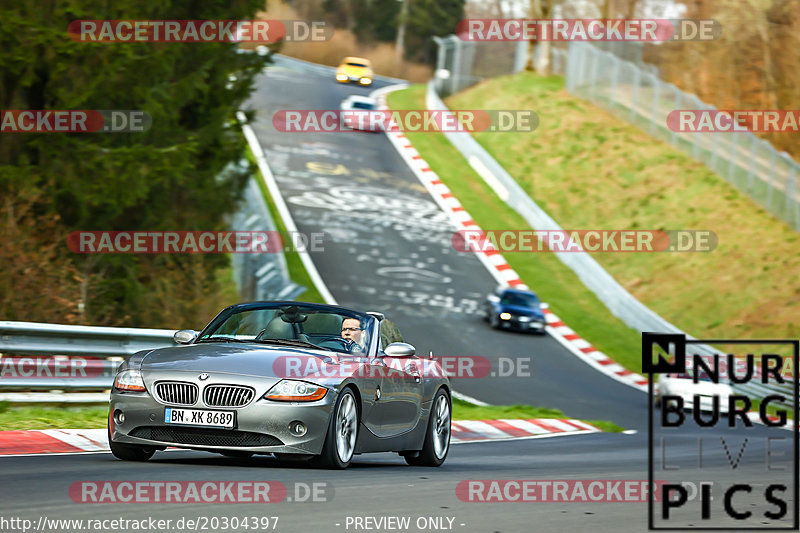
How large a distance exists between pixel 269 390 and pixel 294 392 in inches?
7.3

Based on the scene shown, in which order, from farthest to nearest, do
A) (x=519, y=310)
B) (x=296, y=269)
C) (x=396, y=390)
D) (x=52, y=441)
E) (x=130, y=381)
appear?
(x=296, y=269), (x=519, y=310), (x=52, y=441), (x=396, y=390), (x=130, y=381)

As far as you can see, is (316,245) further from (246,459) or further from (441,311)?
(246,459)

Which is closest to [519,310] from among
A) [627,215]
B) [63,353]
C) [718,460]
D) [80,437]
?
[627,215]

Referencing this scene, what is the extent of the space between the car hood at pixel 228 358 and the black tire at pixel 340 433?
0.35 m

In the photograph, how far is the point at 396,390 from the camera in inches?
421

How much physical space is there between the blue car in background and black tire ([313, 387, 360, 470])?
2134 cm

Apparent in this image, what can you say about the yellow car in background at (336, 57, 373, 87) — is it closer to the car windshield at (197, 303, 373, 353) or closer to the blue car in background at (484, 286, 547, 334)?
the blue car in background at (484, 286, 547, 334)

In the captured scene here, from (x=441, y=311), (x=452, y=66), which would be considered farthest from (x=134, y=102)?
(x=452, y=66)

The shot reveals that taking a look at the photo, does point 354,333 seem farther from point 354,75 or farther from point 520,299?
point 354,75

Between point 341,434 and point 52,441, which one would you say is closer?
point 341,434

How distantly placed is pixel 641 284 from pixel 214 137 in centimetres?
1831

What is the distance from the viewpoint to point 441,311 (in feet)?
105

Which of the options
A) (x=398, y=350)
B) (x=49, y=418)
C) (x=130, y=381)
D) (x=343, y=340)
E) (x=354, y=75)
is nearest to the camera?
(x=130, y=381)

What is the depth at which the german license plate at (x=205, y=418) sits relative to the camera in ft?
29.6
